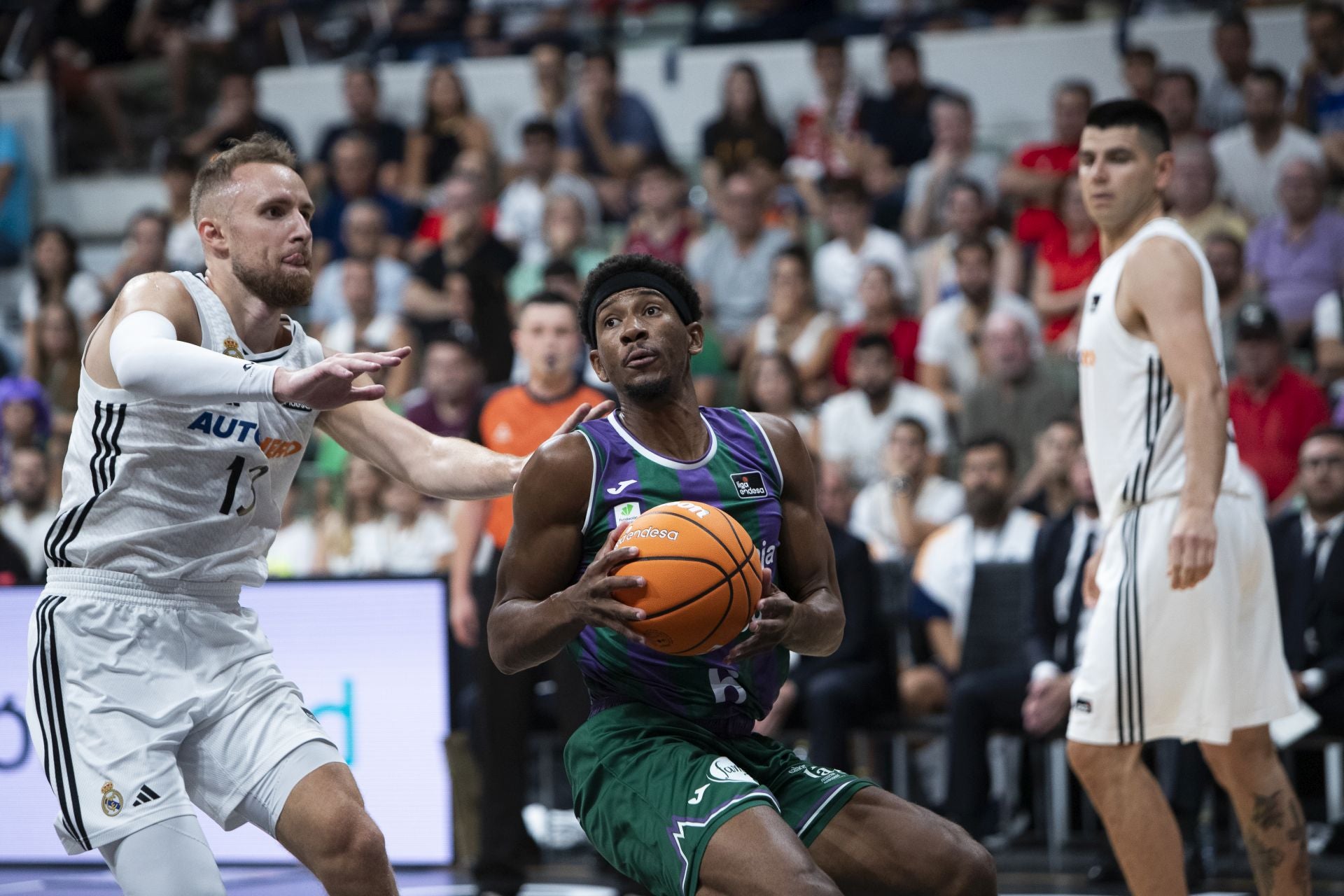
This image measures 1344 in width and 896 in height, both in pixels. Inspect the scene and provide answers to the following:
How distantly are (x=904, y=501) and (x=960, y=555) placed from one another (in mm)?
585

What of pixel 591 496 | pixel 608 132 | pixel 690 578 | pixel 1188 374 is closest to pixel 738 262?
pixel 608 132

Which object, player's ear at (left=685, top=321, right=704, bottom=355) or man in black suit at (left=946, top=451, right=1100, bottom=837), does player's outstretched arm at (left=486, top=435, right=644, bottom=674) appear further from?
man in black suit at (left=946, top=451, right=1100, bottom=837)

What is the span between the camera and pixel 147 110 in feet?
49.1

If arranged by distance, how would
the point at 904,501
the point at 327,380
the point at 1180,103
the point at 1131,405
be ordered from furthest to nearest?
the point at 1180,103 < the point at 904,501 < the point at 1131,405 < the point at 327,380

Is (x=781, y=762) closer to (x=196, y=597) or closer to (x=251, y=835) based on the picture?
(x=196, y=597)

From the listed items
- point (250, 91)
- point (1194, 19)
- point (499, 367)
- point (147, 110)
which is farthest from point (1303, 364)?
point (147, 110)

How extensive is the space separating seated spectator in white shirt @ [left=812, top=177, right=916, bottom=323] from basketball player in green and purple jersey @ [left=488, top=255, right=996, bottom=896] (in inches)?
255

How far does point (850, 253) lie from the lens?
10625 millimetres

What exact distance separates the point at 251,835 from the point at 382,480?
8.24ft

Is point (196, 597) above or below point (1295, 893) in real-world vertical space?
above

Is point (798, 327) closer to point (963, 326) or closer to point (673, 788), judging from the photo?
point (963, 326)

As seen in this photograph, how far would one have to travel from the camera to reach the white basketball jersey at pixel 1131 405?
4.77 metres

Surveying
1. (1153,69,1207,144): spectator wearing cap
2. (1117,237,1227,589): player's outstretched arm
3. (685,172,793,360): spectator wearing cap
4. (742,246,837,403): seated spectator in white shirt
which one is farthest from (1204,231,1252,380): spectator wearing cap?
(1117,237,1227,589): player's outstretched arm

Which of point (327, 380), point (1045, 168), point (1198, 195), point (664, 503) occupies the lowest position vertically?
point (664, 503)
